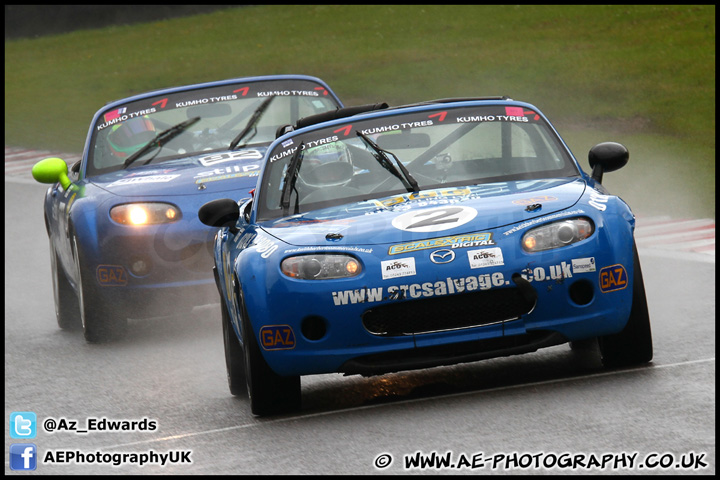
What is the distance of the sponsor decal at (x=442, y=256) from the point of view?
19.9 ft

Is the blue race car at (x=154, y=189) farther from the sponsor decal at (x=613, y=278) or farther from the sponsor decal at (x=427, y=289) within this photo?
the sponsor decal at (x=613, y=278)

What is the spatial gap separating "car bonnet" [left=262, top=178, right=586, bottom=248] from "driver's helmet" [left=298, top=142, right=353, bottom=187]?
0.35 m

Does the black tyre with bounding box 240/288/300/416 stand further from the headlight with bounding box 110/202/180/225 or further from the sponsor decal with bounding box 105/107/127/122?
the sponsor decal with bounding box 105/107/127/122

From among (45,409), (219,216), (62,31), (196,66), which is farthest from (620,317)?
(62,31)

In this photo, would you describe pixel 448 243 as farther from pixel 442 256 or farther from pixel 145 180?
pixel 145 180

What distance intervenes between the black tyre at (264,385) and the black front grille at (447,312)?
0.50 m

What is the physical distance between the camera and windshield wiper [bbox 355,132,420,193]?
7.03m

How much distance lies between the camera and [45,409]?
22.9ft

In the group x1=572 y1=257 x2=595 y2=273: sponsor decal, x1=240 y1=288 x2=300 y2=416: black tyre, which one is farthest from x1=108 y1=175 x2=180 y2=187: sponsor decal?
x1=572 y1=257 x2=595 y2=273: sponsor decal

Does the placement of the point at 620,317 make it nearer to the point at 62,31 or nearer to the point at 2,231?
the point at 2,231

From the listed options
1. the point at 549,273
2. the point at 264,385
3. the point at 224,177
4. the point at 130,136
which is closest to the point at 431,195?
the point at 549,273

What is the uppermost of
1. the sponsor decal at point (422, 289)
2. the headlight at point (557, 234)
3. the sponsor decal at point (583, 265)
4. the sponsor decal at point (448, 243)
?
the sponsor decal at point (448, 243)

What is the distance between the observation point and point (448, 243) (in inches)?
241

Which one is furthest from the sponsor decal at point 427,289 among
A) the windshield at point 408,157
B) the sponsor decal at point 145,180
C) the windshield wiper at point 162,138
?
the windshield wiper at point 162,138
